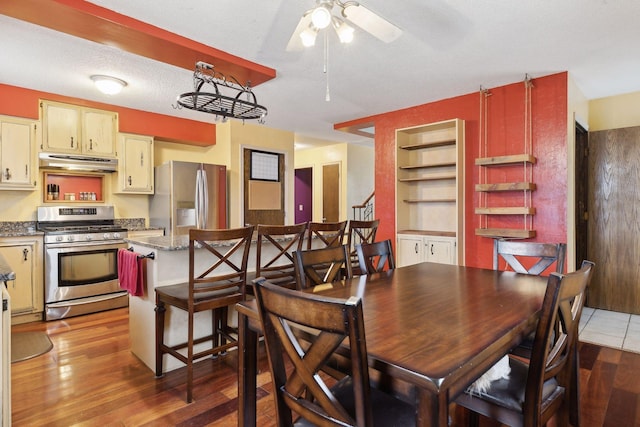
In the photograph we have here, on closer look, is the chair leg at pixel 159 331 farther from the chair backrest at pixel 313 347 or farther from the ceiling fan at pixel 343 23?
the ceiling fan at pixel 343 23

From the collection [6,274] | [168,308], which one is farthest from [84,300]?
[6,274]

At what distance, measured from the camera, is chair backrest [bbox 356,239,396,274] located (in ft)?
7.02

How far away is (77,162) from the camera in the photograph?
410cm

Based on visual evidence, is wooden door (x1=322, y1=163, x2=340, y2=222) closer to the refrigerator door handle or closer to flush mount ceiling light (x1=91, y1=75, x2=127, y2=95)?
the refrigerator door handle

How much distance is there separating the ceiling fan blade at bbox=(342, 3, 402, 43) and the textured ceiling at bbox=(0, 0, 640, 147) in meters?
0.41

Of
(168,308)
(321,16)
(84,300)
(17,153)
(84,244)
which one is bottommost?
(84,300)

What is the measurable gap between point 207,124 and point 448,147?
3.54 m

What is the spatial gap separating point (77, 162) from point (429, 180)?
13.8 ft

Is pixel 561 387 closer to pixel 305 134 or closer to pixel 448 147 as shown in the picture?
pixel 448 147

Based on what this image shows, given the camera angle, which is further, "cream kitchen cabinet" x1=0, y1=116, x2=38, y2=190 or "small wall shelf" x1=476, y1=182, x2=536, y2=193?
"cream kitchen cabinet" x1=0, y1=116, x2=38, y2=190

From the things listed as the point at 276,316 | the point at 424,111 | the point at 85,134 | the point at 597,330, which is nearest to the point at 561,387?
the point at 276,316

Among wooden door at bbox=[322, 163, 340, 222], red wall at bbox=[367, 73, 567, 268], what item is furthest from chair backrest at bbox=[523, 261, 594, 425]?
wooden door at bbox=[322, 163, 340, 222]

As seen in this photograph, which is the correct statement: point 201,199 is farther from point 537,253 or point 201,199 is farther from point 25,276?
point 537,253

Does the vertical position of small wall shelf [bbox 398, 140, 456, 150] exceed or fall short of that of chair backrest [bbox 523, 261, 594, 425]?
it exceeds it
